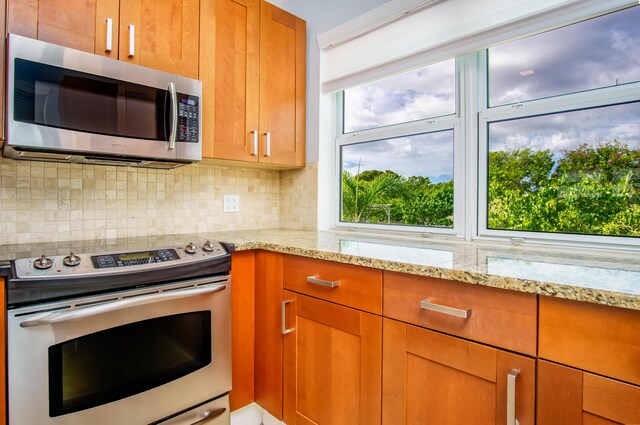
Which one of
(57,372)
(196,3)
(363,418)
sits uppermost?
(196,3)

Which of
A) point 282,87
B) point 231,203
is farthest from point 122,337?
point 282,87

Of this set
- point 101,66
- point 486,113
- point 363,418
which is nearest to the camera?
point 363,418

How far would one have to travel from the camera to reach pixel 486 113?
1.60m

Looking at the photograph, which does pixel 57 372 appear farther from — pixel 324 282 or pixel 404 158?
pixel 404 158

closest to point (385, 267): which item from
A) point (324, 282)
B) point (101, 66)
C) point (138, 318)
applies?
point (324, 282)

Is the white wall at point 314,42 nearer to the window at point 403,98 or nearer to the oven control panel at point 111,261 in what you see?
the window at point 403,98

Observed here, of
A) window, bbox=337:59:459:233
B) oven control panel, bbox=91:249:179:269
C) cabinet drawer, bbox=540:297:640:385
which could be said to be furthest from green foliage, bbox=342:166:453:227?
oven control panel, bbox=91:249:179:269

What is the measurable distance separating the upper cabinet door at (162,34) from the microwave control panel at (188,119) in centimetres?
19

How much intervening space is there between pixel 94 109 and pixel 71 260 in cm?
60

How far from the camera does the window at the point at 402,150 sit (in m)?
1.76

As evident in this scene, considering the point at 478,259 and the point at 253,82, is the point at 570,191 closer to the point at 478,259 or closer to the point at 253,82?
the point at 478,259

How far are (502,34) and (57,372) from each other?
6.75 feet

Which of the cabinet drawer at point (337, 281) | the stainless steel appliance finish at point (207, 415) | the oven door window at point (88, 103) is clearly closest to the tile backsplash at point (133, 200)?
the oven door window at point (88, 103)

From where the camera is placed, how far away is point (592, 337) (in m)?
0.78
